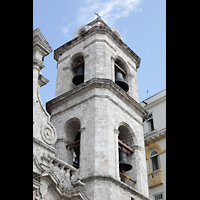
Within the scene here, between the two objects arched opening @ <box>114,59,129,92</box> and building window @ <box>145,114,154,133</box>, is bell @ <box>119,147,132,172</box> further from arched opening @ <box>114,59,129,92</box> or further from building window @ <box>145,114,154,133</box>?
building window @ <box>145,114,154,133</box>

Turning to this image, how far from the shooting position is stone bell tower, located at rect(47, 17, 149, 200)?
548 inches

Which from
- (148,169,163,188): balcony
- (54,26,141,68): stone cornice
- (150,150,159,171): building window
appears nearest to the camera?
(54,26,141,68): stone cornice

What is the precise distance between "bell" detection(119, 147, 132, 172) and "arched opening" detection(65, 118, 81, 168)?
6.60 feet

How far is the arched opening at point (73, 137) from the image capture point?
16.0 metres

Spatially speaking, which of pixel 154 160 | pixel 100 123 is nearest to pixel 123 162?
pixel 100 123

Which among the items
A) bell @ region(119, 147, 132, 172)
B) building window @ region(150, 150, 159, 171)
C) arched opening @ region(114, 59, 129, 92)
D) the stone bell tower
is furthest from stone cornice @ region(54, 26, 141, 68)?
bell @ region(119, 147, 132, 172)

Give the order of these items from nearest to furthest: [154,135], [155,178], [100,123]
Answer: [100,123]
[155,178]
[154,135]

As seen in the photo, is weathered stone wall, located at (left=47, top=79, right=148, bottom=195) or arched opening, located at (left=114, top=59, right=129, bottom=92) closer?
weathered stone wall, located at (left=47, top=79, right=148, bottom=195)

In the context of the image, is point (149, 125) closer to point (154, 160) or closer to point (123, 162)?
point (154, 160)

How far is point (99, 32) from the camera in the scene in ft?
62.1

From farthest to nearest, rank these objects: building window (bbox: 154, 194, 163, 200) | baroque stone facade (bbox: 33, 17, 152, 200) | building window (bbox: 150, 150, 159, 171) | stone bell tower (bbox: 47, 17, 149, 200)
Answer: building window (bbox: 150, 150, 159, 171)
building window (bbox: 154, 194, 163, 200)
stone bell tower (bbox: 47, 17, 149, 200)
baroque stone facade (bbox: 33, 17, 152, 200)

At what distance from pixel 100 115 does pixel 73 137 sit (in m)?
2.17
